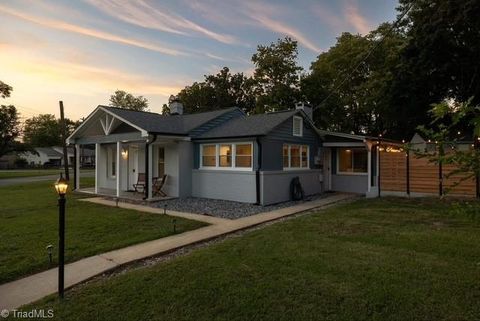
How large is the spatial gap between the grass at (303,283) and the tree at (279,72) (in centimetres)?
2335

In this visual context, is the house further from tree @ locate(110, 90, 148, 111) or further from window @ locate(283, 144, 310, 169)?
tree @ locate(110, 90, 148, 111)

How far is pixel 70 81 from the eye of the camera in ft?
Answer: 57.2

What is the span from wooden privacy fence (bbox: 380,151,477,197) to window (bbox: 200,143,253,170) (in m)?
6.34

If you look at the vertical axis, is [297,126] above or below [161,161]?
above

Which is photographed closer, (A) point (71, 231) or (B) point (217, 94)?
(A) point (71, 231)

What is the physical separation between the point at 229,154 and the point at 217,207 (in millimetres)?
2545

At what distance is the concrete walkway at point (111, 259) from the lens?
4.41 meters

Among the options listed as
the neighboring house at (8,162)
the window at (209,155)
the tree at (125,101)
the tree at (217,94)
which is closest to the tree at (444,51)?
the window at (209,155)

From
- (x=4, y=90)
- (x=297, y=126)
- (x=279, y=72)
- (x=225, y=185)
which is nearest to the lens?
(x=225, y=185)

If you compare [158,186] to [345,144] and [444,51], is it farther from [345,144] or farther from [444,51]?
[444,51]

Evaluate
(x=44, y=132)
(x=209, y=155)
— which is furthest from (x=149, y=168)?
(x=44, y=132)

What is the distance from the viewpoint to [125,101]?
215 feet

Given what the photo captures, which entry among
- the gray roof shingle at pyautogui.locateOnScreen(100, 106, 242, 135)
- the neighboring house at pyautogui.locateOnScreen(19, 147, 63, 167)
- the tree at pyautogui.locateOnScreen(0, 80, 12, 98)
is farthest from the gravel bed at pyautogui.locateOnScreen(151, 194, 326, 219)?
the neighboring house at pyautogui.locateOnScreen(19, 147, 63, 167)

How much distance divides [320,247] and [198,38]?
11.5 m
